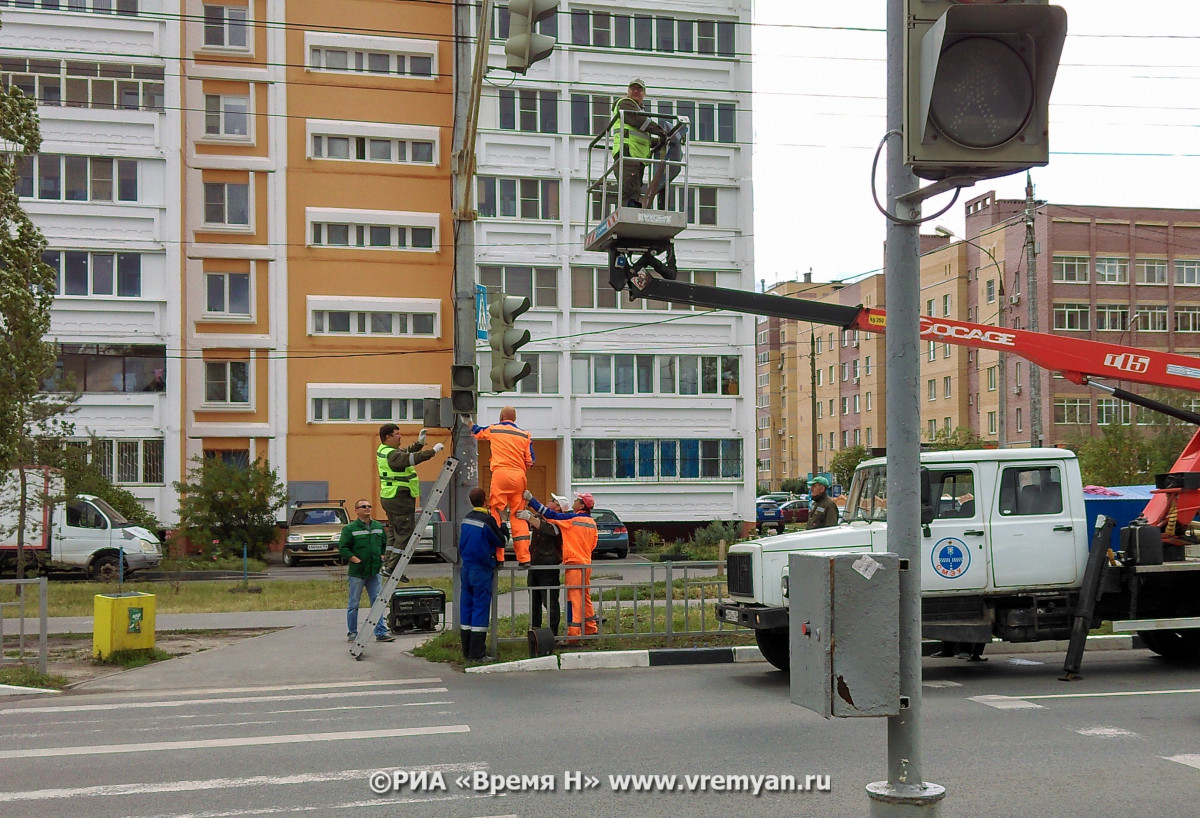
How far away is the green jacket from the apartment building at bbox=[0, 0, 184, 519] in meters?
27.9

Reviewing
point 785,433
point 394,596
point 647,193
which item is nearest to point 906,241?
point 647,193

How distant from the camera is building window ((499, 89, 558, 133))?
42.9 m

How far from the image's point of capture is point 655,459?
43062mm

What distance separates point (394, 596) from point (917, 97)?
12.2 meters

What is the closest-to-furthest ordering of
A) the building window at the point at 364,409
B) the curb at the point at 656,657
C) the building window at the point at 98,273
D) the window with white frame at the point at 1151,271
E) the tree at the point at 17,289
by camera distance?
the curb at the point at 656,657, the tree at the point at 17,289, the building window at the point at 98,273, the building window at the point at 364,409, the window with white frame at the point at 1151,271

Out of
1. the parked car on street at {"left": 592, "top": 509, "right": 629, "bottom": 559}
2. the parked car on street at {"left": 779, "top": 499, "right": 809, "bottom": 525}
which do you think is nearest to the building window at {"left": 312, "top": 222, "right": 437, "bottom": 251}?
the parked car on street at {"left": 592, "top": 509, "right": 629, "bottom": 559}

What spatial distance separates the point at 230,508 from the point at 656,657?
82.2ft

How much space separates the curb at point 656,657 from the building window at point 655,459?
2878 centimetres

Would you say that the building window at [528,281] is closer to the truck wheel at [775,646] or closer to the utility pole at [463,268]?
the utility pole at [463,268]

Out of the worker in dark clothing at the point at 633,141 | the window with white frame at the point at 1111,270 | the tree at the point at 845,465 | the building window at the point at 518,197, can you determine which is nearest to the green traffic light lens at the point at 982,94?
the worker in dark clothing at the point at 633,141

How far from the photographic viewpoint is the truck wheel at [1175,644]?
12.8 metres

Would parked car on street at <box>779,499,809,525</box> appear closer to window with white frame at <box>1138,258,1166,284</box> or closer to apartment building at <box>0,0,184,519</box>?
window with white frame at <box>1138,258,1166,284</box>

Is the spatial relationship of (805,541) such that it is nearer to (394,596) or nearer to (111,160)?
(394,596)

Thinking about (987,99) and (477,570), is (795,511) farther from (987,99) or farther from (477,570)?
(987,99)
